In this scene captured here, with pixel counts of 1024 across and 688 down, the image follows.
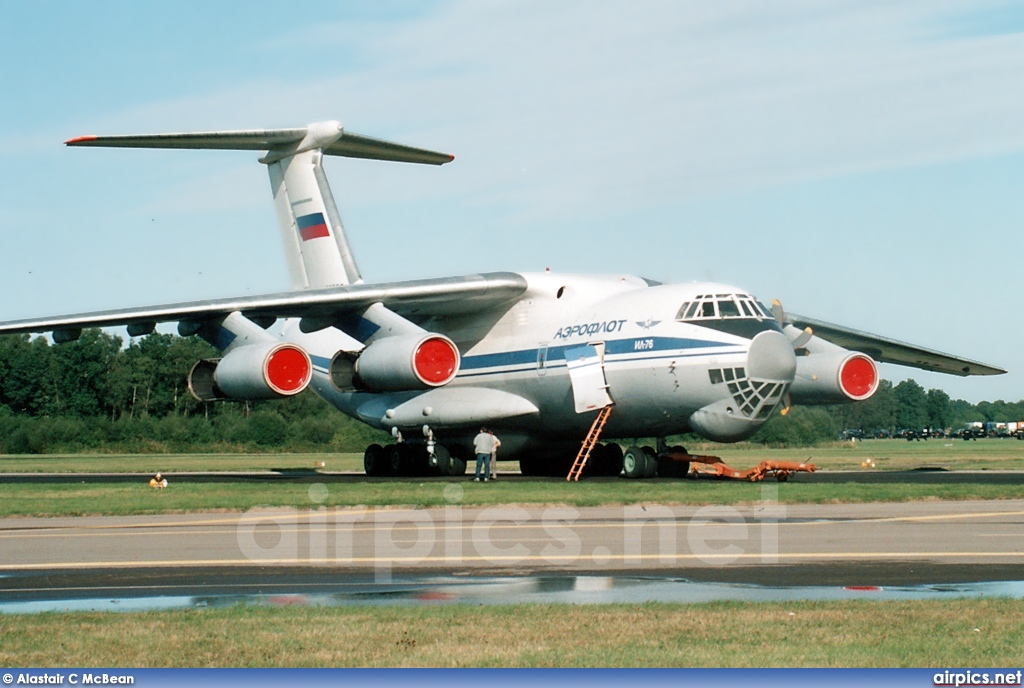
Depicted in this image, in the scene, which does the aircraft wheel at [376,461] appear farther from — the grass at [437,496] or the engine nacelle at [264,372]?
the grass at [437,496]

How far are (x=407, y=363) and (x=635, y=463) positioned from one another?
476 centimetres

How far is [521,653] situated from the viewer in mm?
6691

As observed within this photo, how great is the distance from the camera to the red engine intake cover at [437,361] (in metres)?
24.7

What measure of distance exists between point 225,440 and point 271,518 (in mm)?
34387

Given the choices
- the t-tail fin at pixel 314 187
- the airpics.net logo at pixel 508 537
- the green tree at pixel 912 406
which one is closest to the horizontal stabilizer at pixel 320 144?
the t-tail fin at pixel 314 187

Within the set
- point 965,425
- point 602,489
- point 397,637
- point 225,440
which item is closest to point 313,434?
point 225,440

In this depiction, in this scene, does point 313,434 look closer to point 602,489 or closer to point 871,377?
point 871,377

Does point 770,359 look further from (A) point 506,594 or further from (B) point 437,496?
(A) point 506,594

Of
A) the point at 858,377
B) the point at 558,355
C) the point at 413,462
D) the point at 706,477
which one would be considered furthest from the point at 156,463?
the point at 858,377

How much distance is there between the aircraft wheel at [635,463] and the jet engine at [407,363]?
3705mm

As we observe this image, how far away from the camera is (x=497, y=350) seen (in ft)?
90.9

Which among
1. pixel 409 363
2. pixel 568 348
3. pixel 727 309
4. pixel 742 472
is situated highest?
pixel 727 309

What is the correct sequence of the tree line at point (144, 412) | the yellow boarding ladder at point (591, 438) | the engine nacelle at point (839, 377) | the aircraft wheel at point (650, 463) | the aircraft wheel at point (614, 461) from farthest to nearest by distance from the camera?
the tree line at point (144, 412)
the aircraft wheel at point (614, 461)
the engine nacelle at point (839, 377)
the yellow boarding ladder at point (591, 438)
the aircraft wheel at point (650, 463)

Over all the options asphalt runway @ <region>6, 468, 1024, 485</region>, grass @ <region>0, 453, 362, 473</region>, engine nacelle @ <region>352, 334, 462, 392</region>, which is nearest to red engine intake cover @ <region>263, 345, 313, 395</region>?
engine nacelle @ <region>352, 334, 462, 392</region>
